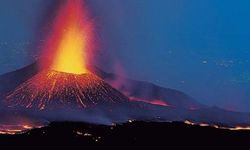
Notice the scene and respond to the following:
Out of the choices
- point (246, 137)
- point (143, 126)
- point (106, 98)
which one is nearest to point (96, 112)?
point (106, 98)

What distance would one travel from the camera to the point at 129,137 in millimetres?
26875

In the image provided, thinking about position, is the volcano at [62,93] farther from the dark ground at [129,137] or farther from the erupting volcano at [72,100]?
the dark ground at [129,137]

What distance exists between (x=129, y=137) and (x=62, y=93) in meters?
15.1

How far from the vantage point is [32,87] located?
4159 cm

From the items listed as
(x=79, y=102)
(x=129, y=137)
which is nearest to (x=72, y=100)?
(x=79, y=102)

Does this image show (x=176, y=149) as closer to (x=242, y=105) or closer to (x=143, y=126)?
(x=143, y=126)

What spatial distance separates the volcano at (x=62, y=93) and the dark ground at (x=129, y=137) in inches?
413

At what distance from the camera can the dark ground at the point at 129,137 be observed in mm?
24141

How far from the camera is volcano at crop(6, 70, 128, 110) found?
1549 inches

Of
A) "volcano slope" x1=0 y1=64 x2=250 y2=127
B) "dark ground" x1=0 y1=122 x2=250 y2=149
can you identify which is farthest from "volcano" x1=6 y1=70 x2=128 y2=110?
"dark ground" x1=0 y1=122 x2=250 y2=149

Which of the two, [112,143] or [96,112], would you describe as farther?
[96,112]

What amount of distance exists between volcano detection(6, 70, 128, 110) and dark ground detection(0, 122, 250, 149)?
10.5m

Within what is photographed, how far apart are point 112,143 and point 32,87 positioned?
18148 millimetres

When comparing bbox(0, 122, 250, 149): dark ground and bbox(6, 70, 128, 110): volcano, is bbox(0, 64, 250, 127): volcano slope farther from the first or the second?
bbox(0, 122, 250, 149): dark ground
